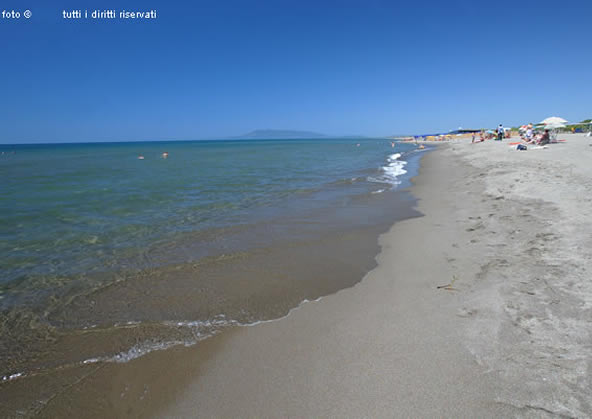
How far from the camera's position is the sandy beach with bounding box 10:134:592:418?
235 centimetres

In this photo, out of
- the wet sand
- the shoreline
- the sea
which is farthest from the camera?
the sea

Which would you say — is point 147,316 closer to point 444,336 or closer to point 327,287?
point 327,287

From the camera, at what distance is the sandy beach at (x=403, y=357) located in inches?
92.5

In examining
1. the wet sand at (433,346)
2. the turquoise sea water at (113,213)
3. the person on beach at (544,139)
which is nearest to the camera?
the wet sand at (433,346)

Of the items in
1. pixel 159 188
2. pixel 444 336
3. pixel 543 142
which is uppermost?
pixel 543 142

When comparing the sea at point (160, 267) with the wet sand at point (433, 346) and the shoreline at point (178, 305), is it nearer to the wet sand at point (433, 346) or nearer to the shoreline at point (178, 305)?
the shoreline at point (178, 305)

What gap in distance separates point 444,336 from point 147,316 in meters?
3.76

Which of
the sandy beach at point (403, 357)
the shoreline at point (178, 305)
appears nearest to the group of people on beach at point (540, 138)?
the sandy beach at point (403, 357)

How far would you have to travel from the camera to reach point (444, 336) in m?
3.09

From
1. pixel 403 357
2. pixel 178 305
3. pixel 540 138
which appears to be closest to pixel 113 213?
pixel 178 305

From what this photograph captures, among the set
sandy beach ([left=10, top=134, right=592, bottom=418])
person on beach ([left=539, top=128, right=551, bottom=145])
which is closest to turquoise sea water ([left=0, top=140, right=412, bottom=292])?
sandy beach ([left=10, top=134, right=592, bottom=418])

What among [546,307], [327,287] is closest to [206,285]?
Result: [327,287]

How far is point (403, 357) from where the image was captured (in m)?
2.84

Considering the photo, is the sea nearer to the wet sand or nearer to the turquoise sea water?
the turquoise sea water
